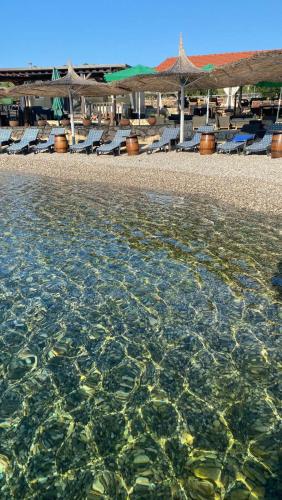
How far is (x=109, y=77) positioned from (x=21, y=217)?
11.2m

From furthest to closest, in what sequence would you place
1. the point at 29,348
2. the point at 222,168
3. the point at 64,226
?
the point at 222,168 < the point at 64,226 < the point at 29,348

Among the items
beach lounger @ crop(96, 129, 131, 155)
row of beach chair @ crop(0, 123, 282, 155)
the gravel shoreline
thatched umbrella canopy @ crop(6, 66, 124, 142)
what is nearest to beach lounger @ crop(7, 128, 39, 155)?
row of beach chair @ crop(0, 123, 282, 155)

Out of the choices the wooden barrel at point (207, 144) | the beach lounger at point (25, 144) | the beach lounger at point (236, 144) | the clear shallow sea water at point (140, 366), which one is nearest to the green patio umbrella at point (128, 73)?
the beach lounger at point (25, 144)

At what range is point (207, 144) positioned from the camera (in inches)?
512

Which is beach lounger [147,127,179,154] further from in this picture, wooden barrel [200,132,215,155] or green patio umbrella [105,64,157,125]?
green patio umbrella [105,64,157,125]

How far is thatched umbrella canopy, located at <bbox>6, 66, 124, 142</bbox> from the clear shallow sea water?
33.7ft

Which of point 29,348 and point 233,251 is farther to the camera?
point 233,251

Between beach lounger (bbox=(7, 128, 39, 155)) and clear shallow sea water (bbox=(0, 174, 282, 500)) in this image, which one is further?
beach lounger (bbox=(7, 128, 39, 155))

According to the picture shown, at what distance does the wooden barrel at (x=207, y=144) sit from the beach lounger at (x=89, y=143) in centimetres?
437

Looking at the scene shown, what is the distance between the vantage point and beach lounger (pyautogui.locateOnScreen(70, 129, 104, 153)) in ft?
48.4

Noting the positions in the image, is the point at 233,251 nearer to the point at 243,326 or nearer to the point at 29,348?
the point at 243,326

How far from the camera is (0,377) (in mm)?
3225

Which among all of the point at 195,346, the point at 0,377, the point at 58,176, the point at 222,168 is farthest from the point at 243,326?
the point at 58,176

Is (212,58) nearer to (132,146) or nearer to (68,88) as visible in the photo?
(68,88)
